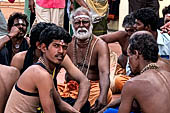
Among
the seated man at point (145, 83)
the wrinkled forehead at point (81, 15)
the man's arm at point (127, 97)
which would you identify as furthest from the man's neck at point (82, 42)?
the man's arm at point (127, 97)

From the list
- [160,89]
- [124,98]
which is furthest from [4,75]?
[160,89]

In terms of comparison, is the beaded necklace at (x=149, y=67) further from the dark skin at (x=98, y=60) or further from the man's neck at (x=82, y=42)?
the man's neck at (x=82, y=42)

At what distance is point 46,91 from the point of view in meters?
4.26

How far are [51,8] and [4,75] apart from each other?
3.13 meters

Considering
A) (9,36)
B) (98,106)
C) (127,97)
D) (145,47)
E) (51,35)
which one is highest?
(51,35)

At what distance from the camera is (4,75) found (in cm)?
471

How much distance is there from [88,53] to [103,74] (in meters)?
→ 0.47

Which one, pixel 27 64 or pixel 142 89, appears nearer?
pixel 142 89

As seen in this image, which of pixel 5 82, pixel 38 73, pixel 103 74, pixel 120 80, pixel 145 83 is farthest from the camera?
pixel 120 80

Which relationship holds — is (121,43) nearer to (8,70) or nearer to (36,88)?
(8,70)

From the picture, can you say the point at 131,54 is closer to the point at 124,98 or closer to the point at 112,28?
the point at 124,98

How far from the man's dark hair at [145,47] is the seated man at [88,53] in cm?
155

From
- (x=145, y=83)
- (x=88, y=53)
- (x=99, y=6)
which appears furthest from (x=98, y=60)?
(x=99, y=6)

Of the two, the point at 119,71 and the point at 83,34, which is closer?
the point at 83,34
